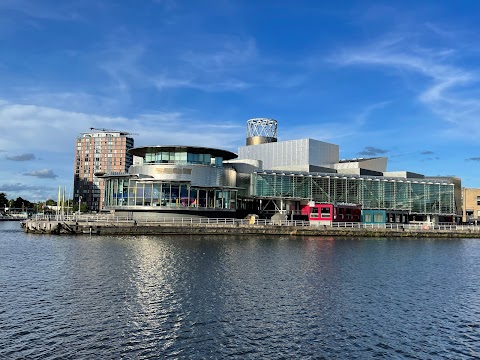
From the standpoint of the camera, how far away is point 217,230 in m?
88.4

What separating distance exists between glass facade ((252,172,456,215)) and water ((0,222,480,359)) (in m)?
59.0

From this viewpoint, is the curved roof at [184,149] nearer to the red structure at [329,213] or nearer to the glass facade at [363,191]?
the glass facade at [363,191]

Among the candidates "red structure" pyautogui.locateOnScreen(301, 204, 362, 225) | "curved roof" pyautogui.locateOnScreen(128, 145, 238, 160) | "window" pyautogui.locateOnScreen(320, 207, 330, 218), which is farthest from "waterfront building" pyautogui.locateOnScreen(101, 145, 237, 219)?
"window" pyautogui.locateOnScreen(320, 207, 330, 218)

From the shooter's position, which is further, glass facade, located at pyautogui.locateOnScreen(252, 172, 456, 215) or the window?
glass facade, located at pyautogui.locateOnScreen(252, 172, 456, 215)

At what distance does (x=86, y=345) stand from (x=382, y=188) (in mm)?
110361

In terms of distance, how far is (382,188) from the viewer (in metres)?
122

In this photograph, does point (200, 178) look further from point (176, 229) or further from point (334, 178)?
point (334, 178)

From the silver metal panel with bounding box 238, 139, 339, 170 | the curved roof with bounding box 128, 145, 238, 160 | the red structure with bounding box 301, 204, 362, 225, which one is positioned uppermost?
the silver metal panel with bounding box 238, 139, 339, 170

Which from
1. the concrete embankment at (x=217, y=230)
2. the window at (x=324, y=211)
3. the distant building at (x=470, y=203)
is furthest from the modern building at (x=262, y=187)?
the distant building at (x=470, y=203)

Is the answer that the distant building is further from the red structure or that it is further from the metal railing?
the red structure

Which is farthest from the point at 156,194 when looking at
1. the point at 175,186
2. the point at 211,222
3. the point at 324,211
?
the point at 324,211

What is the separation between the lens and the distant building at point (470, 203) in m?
162

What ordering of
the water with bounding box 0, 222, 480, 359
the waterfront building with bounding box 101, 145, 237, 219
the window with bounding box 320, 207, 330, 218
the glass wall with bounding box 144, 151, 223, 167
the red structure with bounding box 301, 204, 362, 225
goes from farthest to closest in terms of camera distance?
1. the glass wall with bounding box 144, 151, 223, 167
2. the window with bounding box 320, 207, 330, 218
3. the red structure with bounding box 301, 204, 362, 225
4. the waterfront building with bounding box 101, 145, 237, 219
5. the water with bounding box 0, 222, 480, 359

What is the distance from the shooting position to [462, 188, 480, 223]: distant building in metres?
162
